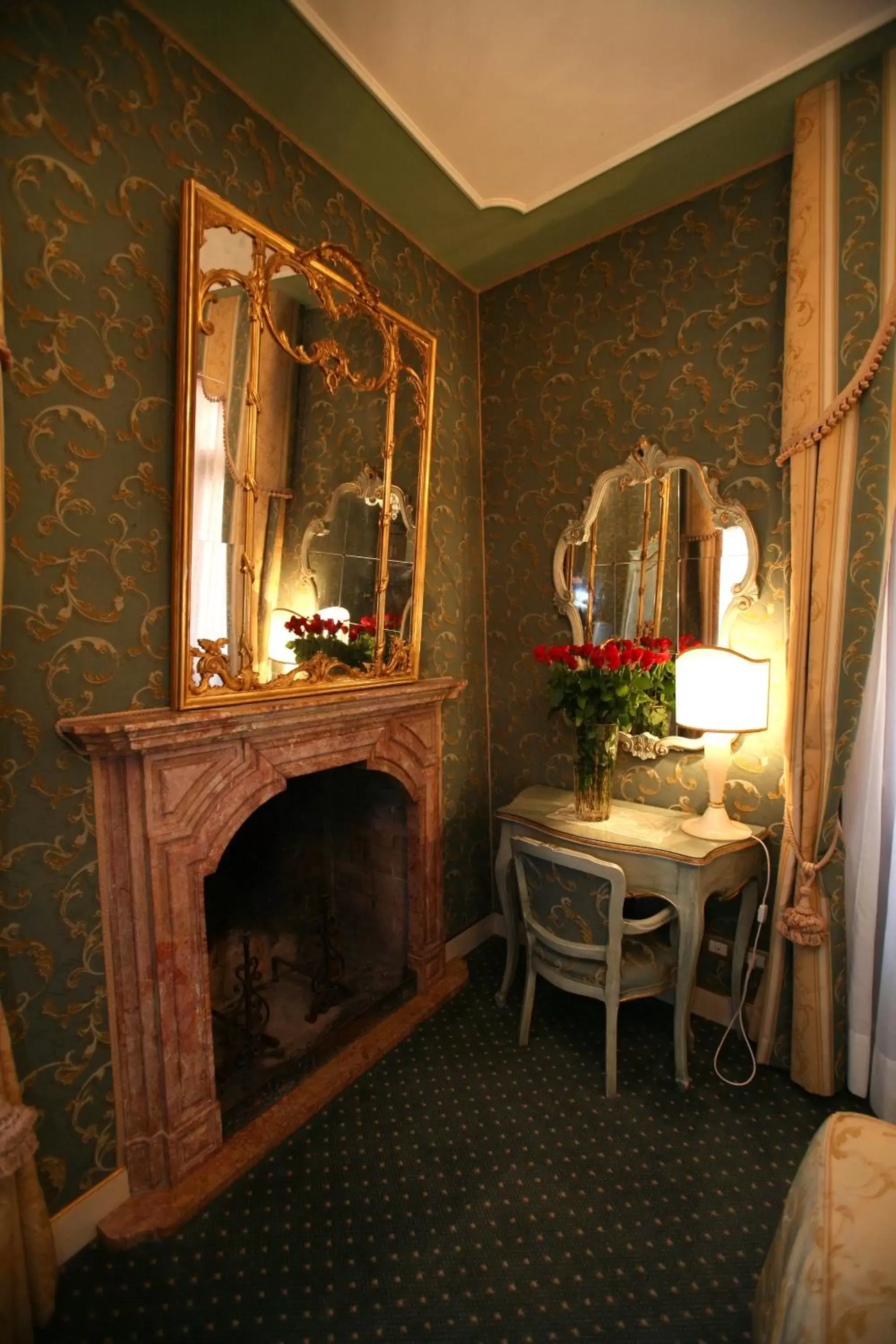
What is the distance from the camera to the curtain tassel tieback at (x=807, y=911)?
1.88m

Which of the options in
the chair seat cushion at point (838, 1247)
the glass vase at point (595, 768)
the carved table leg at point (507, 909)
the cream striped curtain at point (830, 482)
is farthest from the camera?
the carved table leg at point (507, 909)

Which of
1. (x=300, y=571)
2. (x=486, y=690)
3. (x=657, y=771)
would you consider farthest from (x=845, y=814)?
(x=300, y=571)

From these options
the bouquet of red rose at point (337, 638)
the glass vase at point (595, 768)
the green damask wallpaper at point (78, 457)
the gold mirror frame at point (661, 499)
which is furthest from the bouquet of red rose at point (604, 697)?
the green damask wallpaper at point (78, 457)

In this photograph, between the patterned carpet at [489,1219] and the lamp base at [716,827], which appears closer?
the patterned carpet at [489,1219]

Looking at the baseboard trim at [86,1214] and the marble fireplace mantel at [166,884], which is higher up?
the marble fireplace mantel at [166,884]

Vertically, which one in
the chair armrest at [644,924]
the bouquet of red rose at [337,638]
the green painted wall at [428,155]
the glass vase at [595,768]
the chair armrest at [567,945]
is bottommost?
the chair armrest at [567,945]

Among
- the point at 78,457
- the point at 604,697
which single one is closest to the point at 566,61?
the point at 78,457

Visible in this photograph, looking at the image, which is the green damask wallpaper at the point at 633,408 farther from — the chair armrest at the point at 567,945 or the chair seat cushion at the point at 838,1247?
the chair seat cushion at the point at 838,1247

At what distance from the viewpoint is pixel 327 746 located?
6.63 ft

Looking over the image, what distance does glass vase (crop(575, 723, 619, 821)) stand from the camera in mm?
2252

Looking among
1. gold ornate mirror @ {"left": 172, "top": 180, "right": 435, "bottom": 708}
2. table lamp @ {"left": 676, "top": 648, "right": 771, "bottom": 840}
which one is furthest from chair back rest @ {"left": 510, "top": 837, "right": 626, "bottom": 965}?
gold ornate mirror @ {"left": 172, "top": 180, "right": 435, "bottom": 708}

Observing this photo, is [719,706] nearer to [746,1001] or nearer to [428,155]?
[746,1001]

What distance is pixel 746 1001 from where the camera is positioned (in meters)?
2.24

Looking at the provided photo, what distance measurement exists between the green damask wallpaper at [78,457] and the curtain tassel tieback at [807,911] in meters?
2.02
